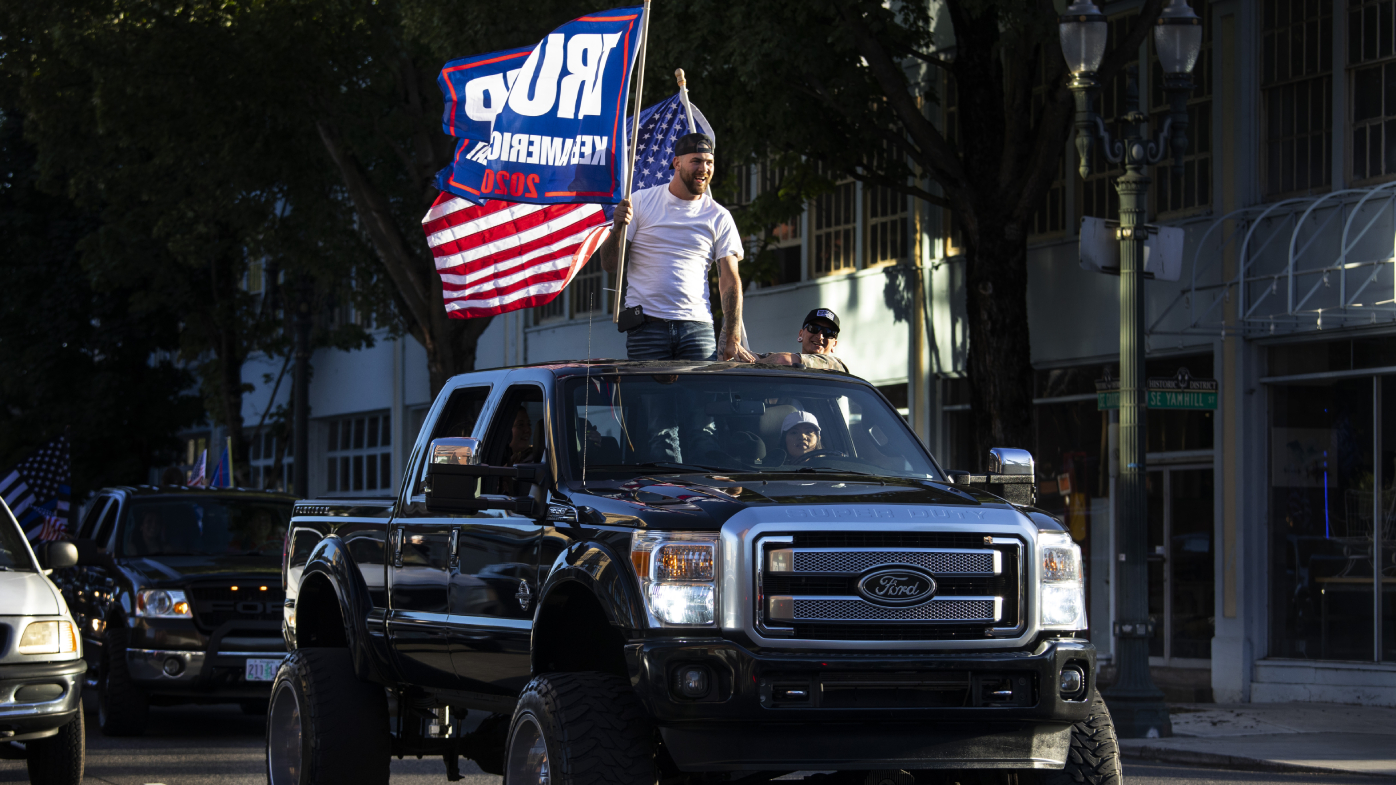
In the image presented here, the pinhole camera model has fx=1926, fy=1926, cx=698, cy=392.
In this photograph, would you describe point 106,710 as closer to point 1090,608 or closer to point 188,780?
point 188,780

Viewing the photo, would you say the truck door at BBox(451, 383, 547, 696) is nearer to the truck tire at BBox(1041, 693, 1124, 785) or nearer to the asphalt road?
the truck tire at BBox(1041, 693, 1124, 785)

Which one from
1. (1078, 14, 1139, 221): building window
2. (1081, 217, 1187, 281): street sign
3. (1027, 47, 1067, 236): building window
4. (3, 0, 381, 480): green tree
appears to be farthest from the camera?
(3, 0, 381, 480): green tree

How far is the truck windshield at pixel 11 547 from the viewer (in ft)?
33.6

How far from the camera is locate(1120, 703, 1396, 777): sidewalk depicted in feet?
43.1

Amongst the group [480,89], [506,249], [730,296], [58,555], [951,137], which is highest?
[951,137]

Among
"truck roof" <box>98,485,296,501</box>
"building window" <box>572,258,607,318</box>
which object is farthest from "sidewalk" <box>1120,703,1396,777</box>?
"building window" <box>572,258,607,318</box>

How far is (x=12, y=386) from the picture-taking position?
3891cm

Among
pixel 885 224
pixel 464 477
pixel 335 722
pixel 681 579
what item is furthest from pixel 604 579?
pixel 885 224

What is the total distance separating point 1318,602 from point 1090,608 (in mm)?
3272

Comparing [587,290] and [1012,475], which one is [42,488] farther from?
[1012,475]

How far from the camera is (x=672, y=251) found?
9234 mm

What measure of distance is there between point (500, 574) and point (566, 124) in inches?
160

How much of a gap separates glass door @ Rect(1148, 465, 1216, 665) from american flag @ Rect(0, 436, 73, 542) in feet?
41.7

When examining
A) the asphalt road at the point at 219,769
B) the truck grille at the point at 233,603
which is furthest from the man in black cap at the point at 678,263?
the truck grille at the point at 233,603
